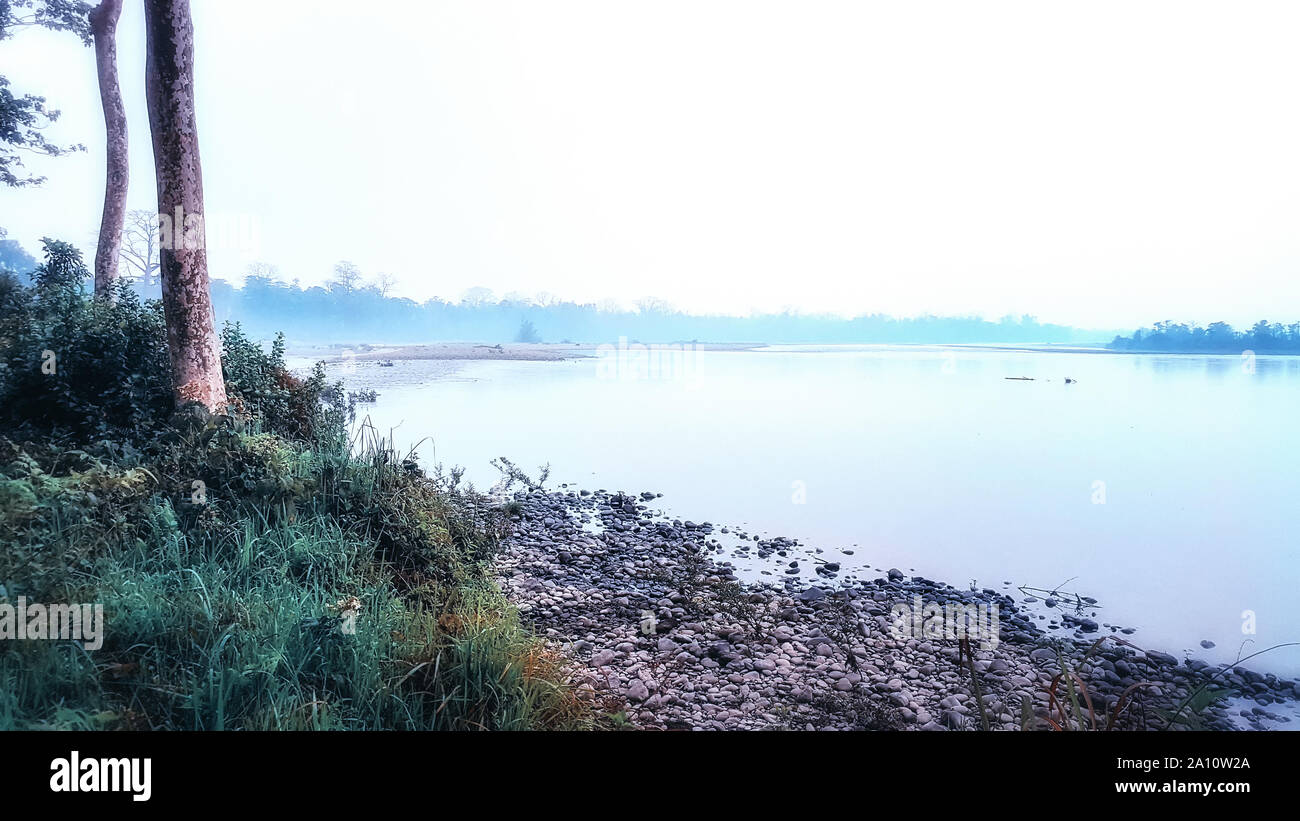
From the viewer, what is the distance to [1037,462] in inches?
472

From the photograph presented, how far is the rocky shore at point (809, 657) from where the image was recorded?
3.35 m

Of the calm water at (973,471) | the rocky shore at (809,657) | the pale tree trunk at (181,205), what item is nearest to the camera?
the rocky shore at (809,657)

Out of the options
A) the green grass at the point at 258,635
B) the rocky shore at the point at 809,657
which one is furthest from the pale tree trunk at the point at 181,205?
the rocky shore at the point at 809,657

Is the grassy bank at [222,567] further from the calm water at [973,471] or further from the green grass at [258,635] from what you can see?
the calm water at [973,471]

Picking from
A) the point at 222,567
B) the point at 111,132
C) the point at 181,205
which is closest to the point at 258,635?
the point at 222,567

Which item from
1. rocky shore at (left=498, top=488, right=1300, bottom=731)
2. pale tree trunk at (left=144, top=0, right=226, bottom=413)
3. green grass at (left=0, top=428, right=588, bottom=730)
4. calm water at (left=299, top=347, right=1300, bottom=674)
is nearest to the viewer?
green grass at (left=0, top=428, right=588, bottom=730)

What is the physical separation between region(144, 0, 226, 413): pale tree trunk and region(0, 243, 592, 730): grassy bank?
0.38 meters

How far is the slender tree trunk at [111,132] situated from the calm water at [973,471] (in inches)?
172

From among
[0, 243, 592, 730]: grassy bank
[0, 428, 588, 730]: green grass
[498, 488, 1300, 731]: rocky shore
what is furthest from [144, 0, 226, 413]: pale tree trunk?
[498, 488, 1300, 731]: rocky shore

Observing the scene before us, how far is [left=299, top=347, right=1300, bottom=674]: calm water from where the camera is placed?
6402 millimetres

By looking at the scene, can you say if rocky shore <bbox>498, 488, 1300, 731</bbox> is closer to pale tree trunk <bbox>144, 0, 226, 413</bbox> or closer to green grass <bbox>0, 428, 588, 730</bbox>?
green grass <bbox>0, 428, 588, 730</bbox>
